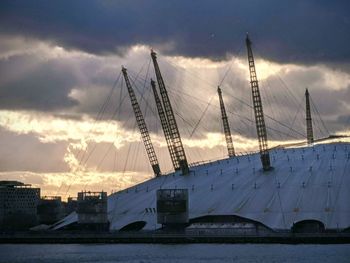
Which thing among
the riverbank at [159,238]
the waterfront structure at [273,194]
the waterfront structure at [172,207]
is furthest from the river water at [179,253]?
the waterfront structure at [172,207]

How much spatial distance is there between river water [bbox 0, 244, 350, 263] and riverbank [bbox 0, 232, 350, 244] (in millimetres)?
2820

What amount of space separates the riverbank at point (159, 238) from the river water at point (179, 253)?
282 cm

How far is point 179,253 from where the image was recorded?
5787 inches

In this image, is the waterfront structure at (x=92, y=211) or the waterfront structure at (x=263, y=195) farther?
the waterfront structure at (x=92, y=211)

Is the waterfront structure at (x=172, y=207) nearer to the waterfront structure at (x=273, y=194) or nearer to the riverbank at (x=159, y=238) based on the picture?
the waterfront structure at (x=273, y=194)

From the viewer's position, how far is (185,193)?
178500 mm

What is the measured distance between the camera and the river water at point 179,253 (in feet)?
444

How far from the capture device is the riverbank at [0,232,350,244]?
162 m

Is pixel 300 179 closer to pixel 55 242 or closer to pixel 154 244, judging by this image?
pixel 154 244

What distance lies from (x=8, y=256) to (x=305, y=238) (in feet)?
162

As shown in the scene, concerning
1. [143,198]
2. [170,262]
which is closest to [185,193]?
[143,198]

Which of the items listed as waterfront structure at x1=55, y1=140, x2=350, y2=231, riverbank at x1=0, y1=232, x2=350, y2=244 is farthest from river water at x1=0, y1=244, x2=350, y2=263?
waterfront structure at x1=55, y1=140, x2=350, y2=231

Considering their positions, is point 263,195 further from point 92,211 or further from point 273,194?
point 92,211

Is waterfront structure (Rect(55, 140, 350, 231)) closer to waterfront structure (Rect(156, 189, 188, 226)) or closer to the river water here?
waterfront structure (Rect(156, 189, 188, 226))
